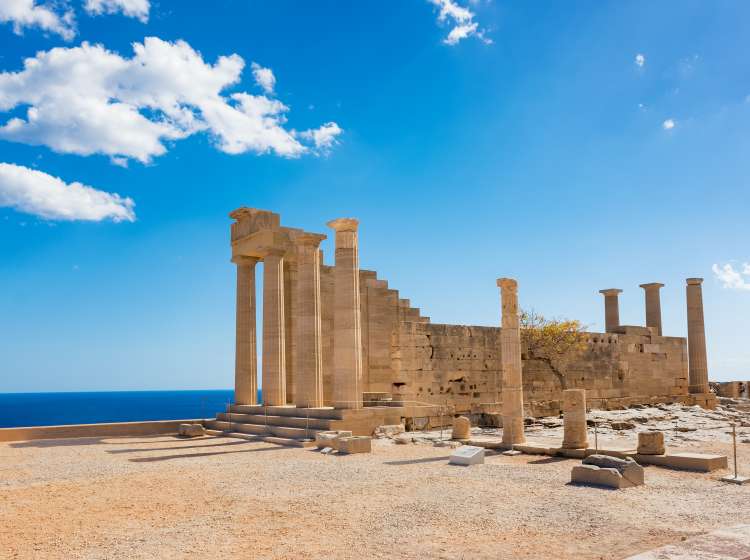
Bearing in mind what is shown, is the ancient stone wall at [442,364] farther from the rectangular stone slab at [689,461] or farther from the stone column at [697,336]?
the rectangular stone slab at [689,461]

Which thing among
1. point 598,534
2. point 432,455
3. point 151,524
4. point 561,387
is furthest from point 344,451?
point 561,387

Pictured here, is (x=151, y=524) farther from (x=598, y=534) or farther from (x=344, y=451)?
(x=344, y=451)

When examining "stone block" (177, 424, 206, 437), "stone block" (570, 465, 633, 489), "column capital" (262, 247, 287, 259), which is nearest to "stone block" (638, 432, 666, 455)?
"stone block" (570, 465, 633, 489)

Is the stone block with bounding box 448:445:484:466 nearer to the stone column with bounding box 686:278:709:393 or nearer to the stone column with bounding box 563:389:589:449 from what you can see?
the stone column with bounding box 563:389:589:449

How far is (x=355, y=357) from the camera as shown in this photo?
18250mm

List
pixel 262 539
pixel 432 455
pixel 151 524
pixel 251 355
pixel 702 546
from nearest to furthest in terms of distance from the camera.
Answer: pixel 702 546 → pixel 262 539 → pixel 151 524 → pixel 432 455 → pixel 251 355

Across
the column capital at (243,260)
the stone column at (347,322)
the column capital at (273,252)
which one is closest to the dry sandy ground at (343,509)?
the stone column at (347,322)

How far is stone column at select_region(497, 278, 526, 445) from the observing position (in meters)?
15.8

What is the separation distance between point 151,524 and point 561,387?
22909mm

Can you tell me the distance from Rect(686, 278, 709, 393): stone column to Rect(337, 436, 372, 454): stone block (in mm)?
25360

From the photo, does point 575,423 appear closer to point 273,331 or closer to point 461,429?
point 461,429

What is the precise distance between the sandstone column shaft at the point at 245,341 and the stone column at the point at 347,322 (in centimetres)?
455

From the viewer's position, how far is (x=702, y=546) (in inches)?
257

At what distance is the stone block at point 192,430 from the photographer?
65.1 feet
